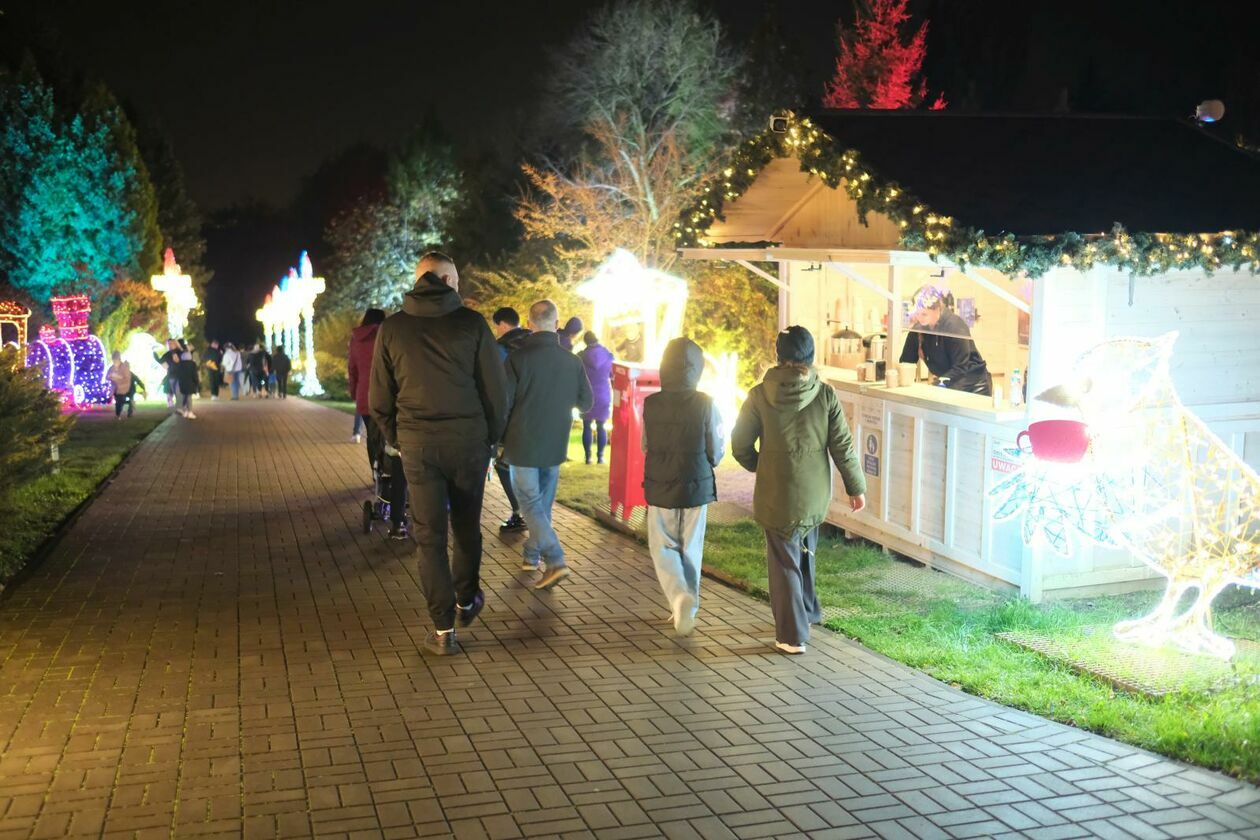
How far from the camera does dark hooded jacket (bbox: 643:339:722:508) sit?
7352 millimetres

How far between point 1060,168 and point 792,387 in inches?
131

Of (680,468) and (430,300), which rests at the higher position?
(430,300)

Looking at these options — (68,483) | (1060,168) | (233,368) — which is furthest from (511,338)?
(233,368)

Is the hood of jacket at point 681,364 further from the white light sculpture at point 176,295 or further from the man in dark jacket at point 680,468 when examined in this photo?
Answer: the white light sculpture at point 176,295

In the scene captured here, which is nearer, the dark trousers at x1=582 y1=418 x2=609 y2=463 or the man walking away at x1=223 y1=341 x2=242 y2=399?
the dark trousers at x1=582 y1=418 x2=609 y2=463

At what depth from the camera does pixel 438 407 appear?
6934mm

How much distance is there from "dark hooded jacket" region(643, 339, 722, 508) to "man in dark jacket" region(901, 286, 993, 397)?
127 inches

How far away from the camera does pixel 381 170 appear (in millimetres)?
70188

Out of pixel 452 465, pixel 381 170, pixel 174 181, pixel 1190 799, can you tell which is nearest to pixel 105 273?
pixel 174 181

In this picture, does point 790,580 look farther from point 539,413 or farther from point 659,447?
point 539,413

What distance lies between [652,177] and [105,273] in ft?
69.0

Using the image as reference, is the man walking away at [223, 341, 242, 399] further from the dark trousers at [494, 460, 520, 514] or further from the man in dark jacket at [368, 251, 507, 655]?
the man in dark jacket at [368, 251, 507, 655]

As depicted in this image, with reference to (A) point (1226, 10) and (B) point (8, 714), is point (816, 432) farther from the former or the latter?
(A) point (1226, 10)

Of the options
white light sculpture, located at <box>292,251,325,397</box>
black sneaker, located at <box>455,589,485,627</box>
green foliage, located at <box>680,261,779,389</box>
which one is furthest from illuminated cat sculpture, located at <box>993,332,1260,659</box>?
white light sculpture, located at <box>292,251,325,397</box>
